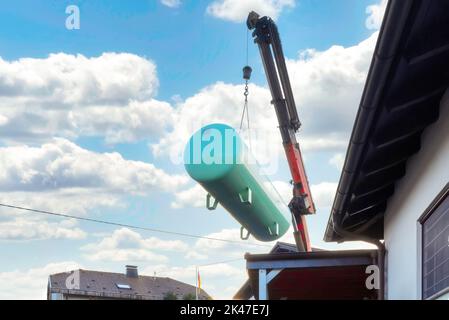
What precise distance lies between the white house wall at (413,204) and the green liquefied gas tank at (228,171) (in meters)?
2.14

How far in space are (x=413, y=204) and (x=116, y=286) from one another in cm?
4054

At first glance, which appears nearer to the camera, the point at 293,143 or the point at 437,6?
the point at 437,6

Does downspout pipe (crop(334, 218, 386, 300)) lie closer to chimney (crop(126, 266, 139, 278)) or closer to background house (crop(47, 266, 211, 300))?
background house (crop(47, 266, 211, 300))

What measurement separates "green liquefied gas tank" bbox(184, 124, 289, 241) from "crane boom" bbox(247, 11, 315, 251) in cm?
247

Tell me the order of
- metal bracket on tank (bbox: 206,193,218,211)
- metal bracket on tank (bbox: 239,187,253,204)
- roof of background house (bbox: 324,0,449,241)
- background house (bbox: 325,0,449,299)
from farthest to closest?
metal bracket on tank (bbox: 206,193,218,211)
metal bracket on tank (bbox: 239,187,253,204)
background house (bbox: 325,0,449,299)
roof of background house (bbox: 324,0,449,241)

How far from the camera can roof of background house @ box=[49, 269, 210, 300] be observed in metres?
41.9

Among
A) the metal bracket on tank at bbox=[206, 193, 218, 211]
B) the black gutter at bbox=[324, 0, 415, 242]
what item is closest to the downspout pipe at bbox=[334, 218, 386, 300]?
the black gutter at bbox=[324, 0, 415, 242]

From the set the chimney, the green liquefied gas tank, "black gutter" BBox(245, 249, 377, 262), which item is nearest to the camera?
"black gutter" BBox(245, 249, 377, 262)

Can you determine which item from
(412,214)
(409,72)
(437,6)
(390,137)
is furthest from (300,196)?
(437,6)

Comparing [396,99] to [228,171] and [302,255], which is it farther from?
[228,171]
